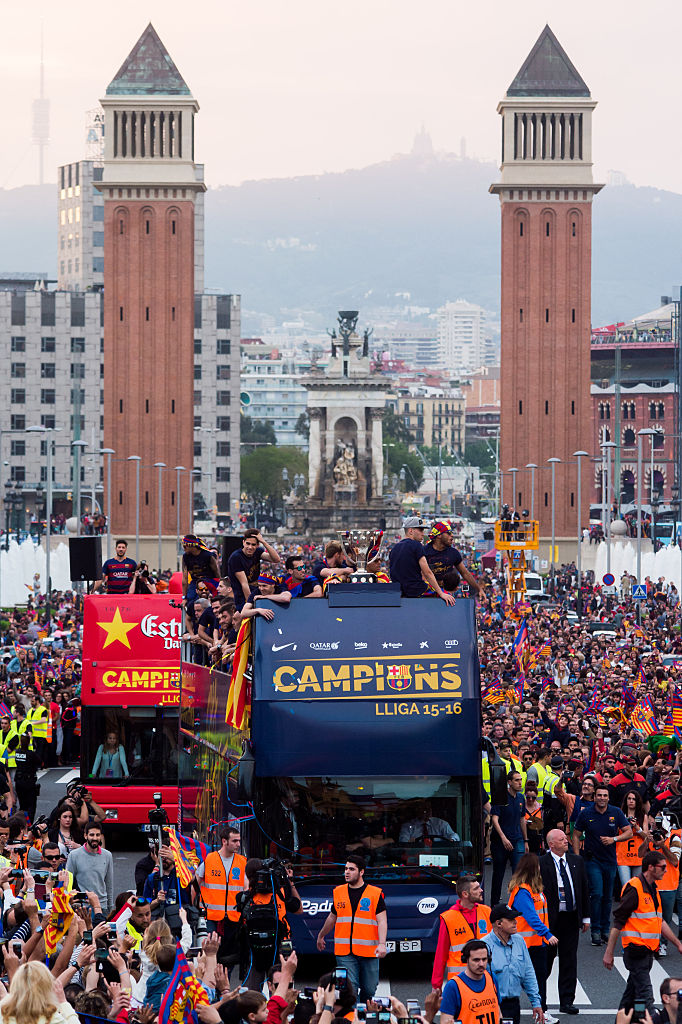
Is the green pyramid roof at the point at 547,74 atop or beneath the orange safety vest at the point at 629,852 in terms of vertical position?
atop

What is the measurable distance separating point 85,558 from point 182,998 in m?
19.2

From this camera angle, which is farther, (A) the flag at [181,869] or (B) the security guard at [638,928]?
(A) the flag at [181,869]

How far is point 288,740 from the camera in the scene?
13.0 meters

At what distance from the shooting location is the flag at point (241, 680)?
44.0 ft

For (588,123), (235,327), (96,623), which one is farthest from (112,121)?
(96,623)

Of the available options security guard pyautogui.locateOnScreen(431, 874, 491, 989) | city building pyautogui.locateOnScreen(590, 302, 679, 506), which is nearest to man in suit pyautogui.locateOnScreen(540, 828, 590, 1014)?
security guard pyautogui.locateOnScreen(431, 874, 491, 989)

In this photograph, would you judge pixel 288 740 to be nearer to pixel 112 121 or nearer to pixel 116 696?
pixel 116 696

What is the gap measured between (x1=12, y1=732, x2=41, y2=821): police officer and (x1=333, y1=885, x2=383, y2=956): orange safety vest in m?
9.43

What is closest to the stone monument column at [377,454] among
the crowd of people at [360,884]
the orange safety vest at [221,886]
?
the crowd of people at [360,884]

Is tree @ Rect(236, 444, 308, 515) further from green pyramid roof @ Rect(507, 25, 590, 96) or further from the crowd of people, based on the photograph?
the crowd of people

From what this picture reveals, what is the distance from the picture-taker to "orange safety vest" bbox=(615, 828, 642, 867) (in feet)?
50.7

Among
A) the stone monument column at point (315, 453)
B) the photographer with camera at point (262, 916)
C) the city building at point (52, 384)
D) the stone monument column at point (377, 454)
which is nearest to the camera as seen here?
the photographer with camera at point (262, 916)

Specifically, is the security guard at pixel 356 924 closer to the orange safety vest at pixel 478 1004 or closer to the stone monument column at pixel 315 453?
the orange safety vest at pixel 478 1004

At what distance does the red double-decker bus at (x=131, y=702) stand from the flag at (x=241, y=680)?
6.53 metres
